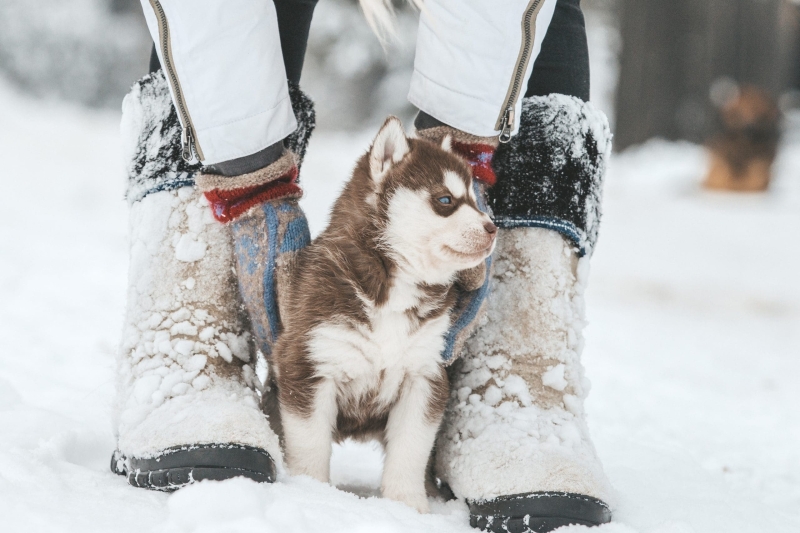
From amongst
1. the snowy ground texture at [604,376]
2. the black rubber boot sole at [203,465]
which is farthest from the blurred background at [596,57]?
the black rubber boot sole at [203,465]

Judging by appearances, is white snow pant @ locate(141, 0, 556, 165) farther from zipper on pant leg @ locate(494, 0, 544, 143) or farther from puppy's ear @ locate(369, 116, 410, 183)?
puppy's ear @ locate(369, 116, 410, 183)

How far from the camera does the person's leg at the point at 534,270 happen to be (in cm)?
160

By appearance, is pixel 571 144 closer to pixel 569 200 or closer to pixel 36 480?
pixel 569 200

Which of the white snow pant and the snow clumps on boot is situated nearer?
the white snow pant

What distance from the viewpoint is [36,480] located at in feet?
4.29

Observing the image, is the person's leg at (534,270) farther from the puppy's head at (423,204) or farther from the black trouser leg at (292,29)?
the black trouser leg at (292,29)

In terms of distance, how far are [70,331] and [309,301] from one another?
1.65 metres

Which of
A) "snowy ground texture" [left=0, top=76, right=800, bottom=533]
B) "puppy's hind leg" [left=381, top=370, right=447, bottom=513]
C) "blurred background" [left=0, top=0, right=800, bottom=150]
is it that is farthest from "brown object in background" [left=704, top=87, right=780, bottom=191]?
"puppy's hind leg" [left=381, top=370, right=447, bottom=513]

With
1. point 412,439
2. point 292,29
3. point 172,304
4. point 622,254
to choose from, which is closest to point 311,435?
point 412,439

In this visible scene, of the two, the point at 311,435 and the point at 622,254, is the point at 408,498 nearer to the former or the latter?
the point at 311,435

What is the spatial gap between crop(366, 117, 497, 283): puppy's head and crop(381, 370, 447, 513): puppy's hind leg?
0.23 metres

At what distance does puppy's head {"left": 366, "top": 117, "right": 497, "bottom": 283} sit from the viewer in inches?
59.4

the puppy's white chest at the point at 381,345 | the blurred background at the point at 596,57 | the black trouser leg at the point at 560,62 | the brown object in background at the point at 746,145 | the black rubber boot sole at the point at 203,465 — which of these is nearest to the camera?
the black rubber boot sole at the point at 203,465

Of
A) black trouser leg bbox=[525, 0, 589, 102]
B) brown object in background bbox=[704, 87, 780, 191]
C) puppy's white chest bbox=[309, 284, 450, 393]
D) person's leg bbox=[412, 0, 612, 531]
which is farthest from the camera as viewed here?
brown object in background bbox=[704, 87, 780, 191]
